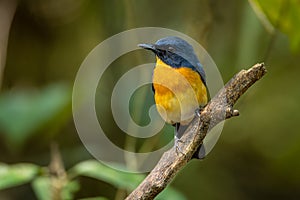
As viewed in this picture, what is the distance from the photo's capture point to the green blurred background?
278 cm

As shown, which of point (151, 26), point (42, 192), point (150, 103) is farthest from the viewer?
point (151, 26)

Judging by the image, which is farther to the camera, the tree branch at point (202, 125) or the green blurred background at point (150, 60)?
the green blurred background at point (150, 60)

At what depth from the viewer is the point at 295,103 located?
2953 mm

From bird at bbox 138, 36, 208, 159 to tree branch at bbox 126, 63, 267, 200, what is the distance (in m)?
0.05

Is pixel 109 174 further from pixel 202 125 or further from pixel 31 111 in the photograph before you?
pixel 31 111

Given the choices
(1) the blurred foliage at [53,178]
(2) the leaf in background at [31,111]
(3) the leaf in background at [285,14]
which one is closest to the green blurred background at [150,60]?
(2) the leaf in background at [31,111]

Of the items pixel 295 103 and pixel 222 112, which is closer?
pixel 222 112

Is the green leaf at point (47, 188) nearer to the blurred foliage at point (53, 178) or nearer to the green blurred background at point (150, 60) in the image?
the blurred foliage at point (53, 178)

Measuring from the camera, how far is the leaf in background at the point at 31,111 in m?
2.30

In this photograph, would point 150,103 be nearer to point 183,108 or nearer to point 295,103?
point 295,103

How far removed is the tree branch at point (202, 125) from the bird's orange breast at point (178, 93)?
0.14 feet

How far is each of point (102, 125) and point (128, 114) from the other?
53 centimetres

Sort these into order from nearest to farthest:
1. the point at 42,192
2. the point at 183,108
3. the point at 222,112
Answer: the point at 222,112, the point at 183,108, the point at 42,192

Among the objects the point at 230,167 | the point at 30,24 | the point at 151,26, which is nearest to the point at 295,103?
the point at 230,167
